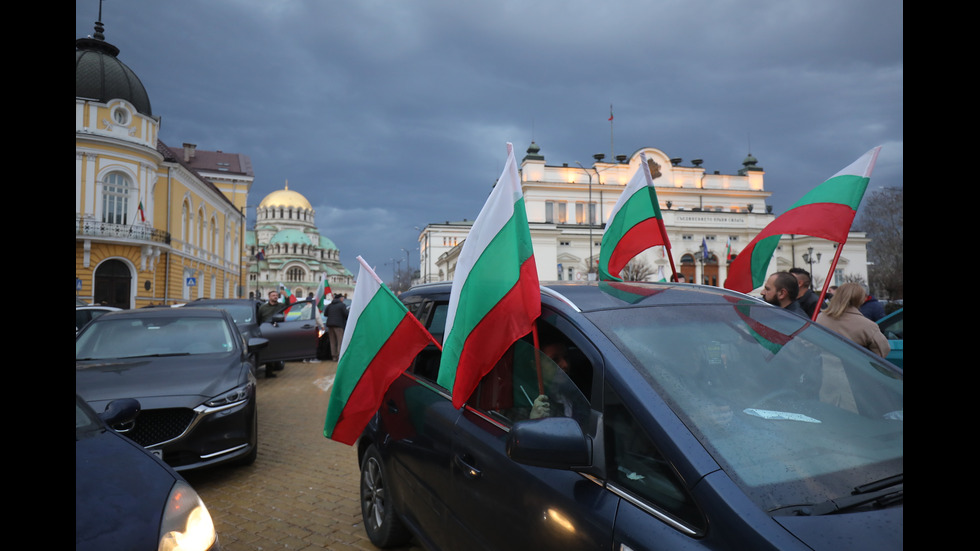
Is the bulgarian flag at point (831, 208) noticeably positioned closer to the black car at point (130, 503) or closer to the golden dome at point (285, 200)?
the black car at point (130, 503)

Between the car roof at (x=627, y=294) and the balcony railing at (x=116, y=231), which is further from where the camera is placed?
the balcony railing at (x=116, y=231)

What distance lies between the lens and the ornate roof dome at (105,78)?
3853 centimetres

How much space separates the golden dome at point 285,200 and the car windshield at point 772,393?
14982cm

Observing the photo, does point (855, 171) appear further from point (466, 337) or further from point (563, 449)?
point (563, 449)

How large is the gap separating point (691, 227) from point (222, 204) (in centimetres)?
5103

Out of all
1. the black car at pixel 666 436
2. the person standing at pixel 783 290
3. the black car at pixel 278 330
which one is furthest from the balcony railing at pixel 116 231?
the black car at pixel 666 436

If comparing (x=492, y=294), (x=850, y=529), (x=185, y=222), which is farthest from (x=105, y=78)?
(x=850, y=529)

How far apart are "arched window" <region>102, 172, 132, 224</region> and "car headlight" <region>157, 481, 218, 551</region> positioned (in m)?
42.8

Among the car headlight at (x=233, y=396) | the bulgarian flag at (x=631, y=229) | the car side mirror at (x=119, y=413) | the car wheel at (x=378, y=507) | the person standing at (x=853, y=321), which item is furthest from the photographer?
the car headlight at (x=233, y=396)

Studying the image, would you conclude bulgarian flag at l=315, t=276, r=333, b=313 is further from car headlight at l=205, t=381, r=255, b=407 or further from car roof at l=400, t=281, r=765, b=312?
car roof at l=400, t=281, r=765, b=312

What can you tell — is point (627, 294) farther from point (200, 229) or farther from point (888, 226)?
point (200, 229)

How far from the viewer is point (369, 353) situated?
3.63 meters

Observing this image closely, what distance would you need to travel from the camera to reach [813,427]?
206cm
